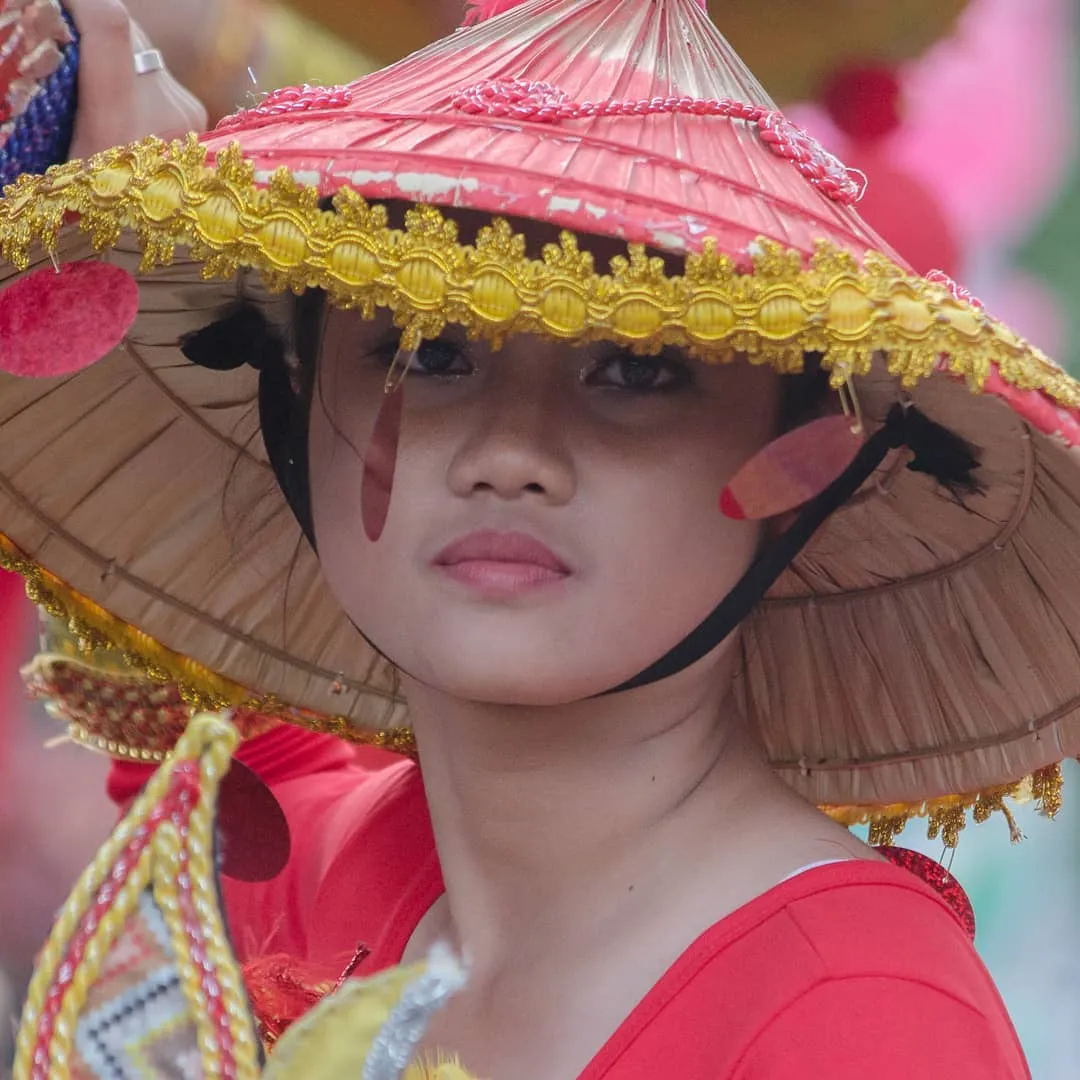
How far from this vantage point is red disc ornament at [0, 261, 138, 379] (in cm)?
87

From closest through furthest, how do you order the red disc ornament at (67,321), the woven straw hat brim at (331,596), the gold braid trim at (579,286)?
the gold braid trim at (579,286) → the red disc ornament at (67,321) → the woven straw hat brim at (331,596)

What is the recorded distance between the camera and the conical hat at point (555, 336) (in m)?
0.75

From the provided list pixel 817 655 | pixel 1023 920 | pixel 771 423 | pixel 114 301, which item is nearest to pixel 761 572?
pixel 771 423

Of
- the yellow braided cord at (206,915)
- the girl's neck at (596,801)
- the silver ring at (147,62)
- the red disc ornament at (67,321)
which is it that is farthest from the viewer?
the silver ring at (147,62)

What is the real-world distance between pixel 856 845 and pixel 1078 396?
35cm

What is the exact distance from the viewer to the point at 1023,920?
7.25 ft

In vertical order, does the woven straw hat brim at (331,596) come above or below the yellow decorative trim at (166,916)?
above

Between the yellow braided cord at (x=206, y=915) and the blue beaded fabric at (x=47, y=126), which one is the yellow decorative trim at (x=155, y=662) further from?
the yellow braided cord at (x=206, y=915)

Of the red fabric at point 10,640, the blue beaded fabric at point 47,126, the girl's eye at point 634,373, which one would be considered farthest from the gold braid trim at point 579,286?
the red fabric at point 10,640

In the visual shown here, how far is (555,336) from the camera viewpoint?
2.46 feet

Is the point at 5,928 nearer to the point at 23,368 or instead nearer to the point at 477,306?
the point at 23,368

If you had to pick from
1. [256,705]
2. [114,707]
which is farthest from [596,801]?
[114,707]

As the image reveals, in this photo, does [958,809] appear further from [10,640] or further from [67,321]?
[10,640]

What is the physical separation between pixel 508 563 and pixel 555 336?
18 cm
